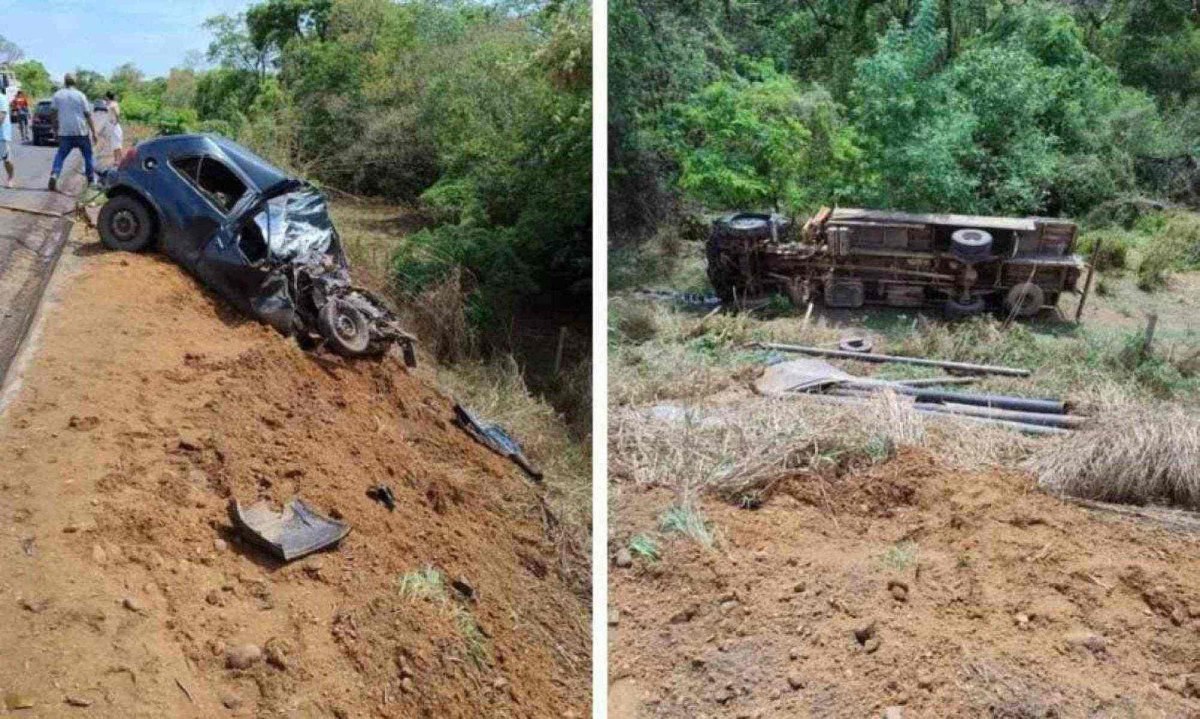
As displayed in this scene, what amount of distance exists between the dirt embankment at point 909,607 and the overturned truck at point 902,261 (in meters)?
0.64

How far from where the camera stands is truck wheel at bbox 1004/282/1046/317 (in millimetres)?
3447

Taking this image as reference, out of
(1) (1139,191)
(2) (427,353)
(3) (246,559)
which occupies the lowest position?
(2) (427,353)

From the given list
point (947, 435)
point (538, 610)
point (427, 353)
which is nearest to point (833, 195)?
point (947, 435)

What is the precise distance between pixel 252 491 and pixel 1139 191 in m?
3.26

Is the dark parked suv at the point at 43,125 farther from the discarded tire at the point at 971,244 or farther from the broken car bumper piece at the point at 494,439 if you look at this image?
the discarded tire at the point at 971,244

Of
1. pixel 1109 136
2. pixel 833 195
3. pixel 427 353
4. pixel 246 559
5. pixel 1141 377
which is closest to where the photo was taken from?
pixel 246 559

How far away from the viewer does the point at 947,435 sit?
318cm

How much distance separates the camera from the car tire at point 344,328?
4.37 m

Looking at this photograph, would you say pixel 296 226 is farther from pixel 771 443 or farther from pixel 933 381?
pixel 933 381

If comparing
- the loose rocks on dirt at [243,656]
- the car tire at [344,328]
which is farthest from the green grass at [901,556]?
the car tire at [344,328]

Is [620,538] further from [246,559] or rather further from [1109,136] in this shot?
[1109,136]

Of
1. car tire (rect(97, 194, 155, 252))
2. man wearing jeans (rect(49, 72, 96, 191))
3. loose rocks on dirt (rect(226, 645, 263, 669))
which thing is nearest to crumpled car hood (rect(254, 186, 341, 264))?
car tire (rect(97, 194, 155, 252))

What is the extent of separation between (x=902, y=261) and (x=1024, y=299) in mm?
394

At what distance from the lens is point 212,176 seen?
4.80m
